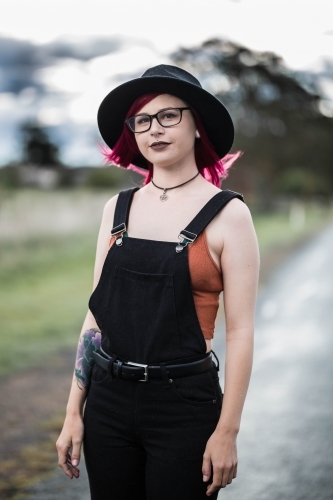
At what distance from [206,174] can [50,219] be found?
12950 millimetres

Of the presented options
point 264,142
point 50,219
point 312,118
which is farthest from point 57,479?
point 312,118

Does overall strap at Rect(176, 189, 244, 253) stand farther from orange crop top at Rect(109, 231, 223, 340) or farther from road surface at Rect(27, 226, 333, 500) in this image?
road surface at Rect(27, 226, 333, 500)

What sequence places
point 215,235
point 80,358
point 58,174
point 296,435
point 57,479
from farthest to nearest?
point 58,174 < point 296,435 < point 57,479 < point 80,358 < point 215,235

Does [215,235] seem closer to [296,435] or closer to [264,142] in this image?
[296,435]

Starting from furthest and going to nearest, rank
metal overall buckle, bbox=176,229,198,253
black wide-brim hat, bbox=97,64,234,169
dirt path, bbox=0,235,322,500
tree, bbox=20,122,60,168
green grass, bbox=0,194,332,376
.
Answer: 1. tree, bbox=20,122,60,168
2. green grass, bbox=0,194,332,376
3. dirt path, bbox=0,235,322,500
4. black wide-brim hat, bbox=97,64,234,169
5. metal overall buckle, bbox=176,229,198,253

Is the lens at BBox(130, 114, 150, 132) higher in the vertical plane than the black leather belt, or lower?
higher

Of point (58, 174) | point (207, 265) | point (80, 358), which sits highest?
point (58, 174)

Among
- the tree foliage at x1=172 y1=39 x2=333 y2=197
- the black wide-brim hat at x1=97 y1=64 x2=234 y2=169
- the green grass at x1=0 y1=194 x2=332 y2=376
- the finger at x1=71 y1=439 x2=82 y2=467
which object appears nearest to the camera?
the black wide-brim hat at x1=97 y1=64 x2=234 y2=169

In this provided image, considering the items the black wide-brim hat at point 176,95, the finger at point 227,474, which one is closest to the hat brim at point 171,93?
the black wide-brim hat at point 176,95

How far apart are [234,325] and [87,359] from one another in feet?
1.91

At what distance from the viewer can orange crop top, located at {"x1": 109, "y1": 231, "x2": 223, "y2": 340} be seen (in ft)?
6.15

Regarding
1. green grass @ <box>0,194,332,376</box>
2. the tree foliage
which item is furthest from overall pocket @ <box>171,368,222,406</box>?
the tree foliage

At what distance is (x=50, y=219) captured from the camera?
Result: 14789 millimetres

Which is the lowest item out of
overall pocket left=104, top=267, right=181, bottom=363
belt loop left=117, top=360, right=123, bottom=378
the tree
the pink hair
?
belt loop left=117, top=360, right=123, bottom=378
